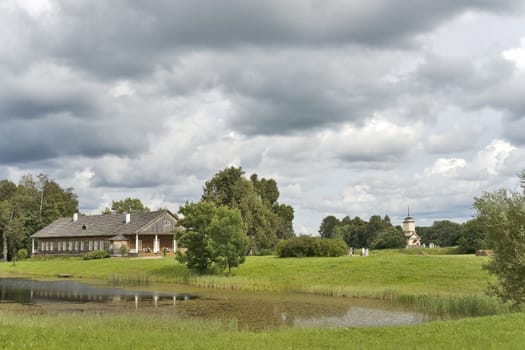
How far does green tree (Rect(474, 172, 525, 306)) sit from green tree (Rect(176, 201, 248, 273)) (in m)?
24.6

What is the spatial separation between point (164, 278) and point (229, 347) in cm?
3549

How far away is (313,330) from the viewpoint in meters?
18.6

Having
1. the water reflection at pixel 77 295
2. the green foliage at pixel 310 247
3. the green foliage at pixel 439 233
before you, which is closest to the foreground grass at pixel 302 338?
the water reflection at pixel 77 295

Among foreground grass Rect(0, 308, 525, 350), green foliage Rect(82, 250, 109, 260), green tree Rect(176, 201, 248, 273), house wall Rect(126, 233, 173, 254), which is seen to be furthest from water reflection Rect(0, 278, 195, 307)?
house wall Rect(126, 233, 173, 254)

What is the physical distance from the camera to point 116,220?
80.3 m

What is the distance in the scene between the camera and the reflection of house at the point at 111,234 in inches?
2931

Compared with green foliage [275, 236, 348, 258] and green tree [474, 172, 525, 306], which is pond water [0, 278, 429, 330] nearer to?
green tree [474, 172, 525, 306]

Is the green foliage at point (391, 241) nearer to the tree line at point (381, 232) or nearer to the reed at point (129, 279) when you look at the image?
the tree line at point (381, 232)

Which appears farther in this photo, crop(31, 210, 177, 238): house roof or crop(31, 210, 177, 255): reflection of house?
crop(31, 210, 177, 238): house roof

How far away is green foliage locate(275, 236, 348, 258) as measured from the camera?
53.8 metres

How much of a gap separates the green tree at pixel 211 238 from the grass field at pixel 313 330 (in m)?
1.59

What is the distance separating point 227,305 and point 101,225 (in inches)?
2141

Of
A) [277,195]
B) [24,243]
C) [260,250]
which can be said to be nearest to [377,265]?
[260,250]

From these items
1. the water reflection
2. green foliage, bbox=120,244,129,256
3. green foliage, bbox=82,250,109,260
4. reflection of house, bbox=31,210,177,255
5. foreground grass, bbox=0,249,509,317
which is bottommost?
the water reflection
